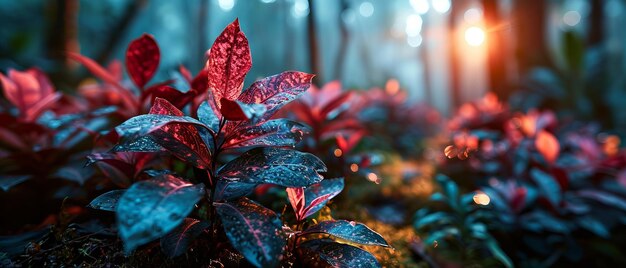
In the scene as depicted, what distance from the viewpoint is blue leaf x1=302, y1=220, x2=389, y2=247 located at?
83cm

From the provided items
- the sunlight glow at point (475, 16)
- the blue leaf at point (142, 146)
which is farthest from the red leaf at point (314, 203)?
the sunlight glow at point (475, 16)

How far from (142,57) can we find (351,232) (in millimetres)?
841

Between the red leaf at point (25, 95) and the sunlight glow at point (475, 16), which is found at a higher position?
the sunlight glow at point (475, 16)

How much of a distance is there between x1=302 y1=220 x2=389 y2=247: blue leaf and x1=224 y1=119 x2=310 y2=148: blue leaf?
0.23 metres

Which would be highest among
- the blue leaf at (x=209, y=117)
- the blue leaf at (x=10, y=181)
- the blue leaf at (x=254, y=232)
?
the blue leaf at (x=209, y=117)

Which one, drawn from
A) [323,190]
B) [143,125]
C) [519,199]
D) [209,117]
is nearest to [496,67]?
[519,199]

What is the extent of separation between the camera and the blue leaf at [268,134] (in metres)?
0.82

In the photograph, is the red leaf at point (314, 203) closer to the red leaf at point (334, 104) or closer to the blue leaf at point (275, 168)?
the blue leaf at point (275, 168)

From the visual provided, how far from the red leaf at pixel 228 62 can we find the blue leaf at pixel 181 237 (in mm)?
285

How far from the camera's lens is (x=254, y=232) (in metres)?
0.67

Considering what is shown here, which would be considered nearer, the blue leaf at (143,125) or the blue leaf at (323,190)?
the blue leaf at (143,125)

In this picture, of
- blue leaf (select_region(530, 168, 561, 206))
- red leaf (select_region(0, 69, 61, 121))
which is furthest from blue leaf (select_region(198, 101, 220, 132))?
blue leaf (select_region(530, 168, 561, 206))

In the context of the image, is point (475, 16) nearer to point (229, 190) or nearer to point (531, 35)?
point (531, 35)

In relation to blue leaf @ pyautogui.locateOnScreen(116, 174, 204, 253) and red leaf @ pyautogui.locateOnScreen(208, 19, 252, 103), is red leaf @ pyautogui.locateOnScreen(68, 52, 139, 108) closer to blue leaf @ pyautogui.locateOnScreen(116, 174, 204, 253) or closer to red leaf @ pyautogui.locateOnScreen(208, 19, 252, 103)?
red leaf @ pyautogui.locateOnScreen(208, 19, 252, 103)
